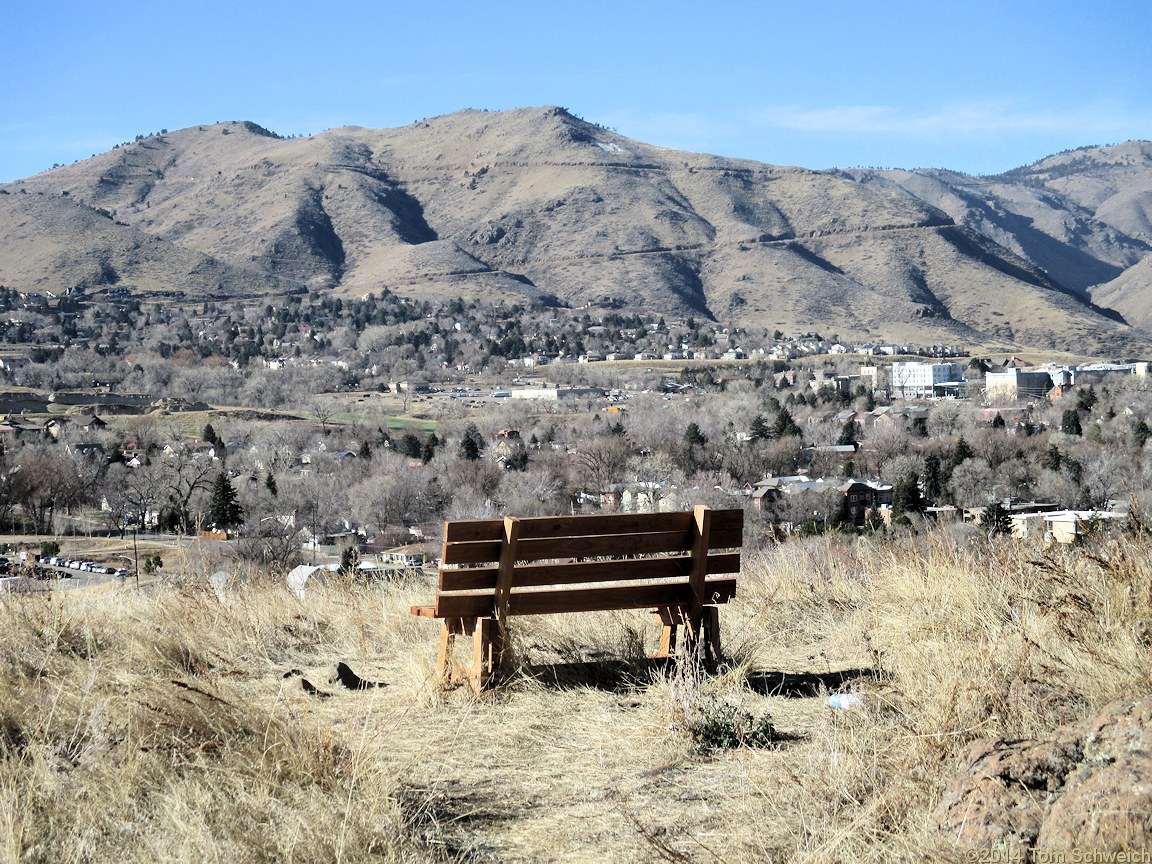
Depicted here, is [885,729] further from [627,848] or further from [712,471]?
[712,471]

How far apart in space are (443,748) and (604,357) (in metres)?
93.1

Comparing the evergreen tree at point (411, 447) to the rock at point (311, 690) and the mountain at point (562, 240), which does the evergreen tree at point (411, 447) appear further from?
the mountain at point (562, 240)

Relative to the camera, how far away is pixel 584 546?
4.79 metres

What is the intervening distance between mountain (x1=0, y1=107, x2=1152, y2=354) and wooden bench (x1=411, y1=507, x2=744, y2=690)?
4048 inches

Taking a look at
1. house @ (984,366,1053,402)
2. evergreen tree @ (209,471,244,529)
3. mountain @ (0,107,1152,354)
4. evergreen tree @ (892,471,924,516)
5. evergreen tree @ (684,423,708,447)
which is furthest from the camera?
mountain @ (0,107,1152,354)

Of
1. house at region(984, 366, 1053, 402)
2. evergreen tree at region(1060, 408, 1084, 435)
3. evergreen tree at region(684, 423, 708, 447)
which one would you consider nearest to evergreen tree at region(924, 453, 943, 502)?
evergreen tree at region(1060, 408, 1084, 435)

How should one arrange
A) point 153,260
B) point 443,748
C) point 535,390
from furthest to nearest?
point 153,260, point 535,390, point 443,748

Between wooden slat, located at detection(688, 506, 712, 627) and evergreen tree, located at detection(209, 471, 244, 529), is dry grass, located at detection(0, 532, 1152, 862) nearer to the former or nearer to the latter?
wooden slat, located at detection(688, 506, 712, 627)

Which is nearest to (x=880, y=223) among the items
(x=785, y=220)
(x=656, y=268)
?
(x=785, y=220)

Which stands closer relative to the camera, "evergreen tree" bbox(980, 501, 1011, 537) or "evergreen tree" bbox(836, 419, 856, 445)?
"evergreen tree" bbox(980, 501, 1011, 537)

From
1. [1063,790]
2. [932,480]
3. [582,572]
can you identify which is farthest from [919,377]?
[1063,790]

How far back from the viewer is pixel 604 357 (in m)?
96.7

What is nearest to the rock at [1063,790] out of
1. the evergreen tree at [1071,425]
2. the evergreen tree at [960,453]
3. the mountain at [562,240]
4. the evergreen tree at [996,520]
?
the evergreen tree at [996,520]

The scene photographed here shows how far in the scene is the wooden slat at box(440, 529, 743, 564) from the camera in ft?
15.3
